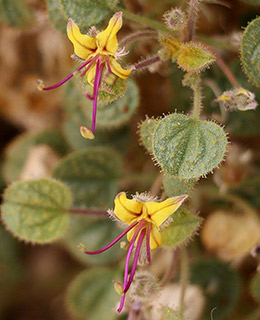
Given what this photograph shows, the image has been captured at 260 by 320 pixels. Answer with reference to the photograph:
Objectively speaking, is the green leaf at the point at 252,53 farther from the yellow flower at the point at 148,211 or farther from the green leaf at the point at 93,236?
the green leaf at the point at 93,236

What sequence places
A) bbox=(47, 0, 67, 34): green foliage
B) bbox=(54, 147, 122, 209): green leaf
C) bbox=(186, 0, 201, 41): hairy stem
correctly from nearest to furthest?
bbox=(186, 0, 201, 41): hairy stem
bbox=(47, 0, 67, 34): green foliage
bbox=(54, 147, 122, 209): green leaf

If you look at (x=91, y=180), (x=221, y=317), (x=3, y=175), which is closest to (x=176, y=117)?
(x=91, y=180)

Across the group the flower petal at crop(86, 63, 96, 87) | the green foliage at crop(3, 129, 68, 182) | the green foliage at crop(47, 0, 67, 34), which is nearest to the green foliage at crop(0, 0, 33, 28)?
the green foliage at crop(47, 0, 67, 34)

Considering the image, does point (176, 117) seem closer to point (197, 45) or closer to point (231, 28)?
point (197, 45)

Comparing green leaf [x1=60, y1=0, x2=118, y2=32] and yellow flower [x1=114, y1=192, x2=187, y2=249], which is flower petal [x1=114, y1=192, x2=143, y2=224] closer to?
yellow flower [x1=114, y1=192, x2=187, y2=249]

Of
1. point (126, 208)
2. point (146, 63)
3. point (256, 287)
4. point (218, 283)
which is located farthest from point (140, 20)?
point (218, 283)

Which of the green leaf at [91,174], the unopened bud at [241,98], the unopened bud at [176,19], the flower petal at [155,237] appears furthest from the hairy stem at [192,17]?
the green leaf at [91,174]

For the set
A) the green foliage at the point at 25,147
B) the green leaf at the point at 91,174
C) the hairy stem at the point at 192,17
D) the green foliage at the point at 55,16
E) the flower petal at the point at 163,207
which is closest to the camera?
the flower petal at the point at 163,207
